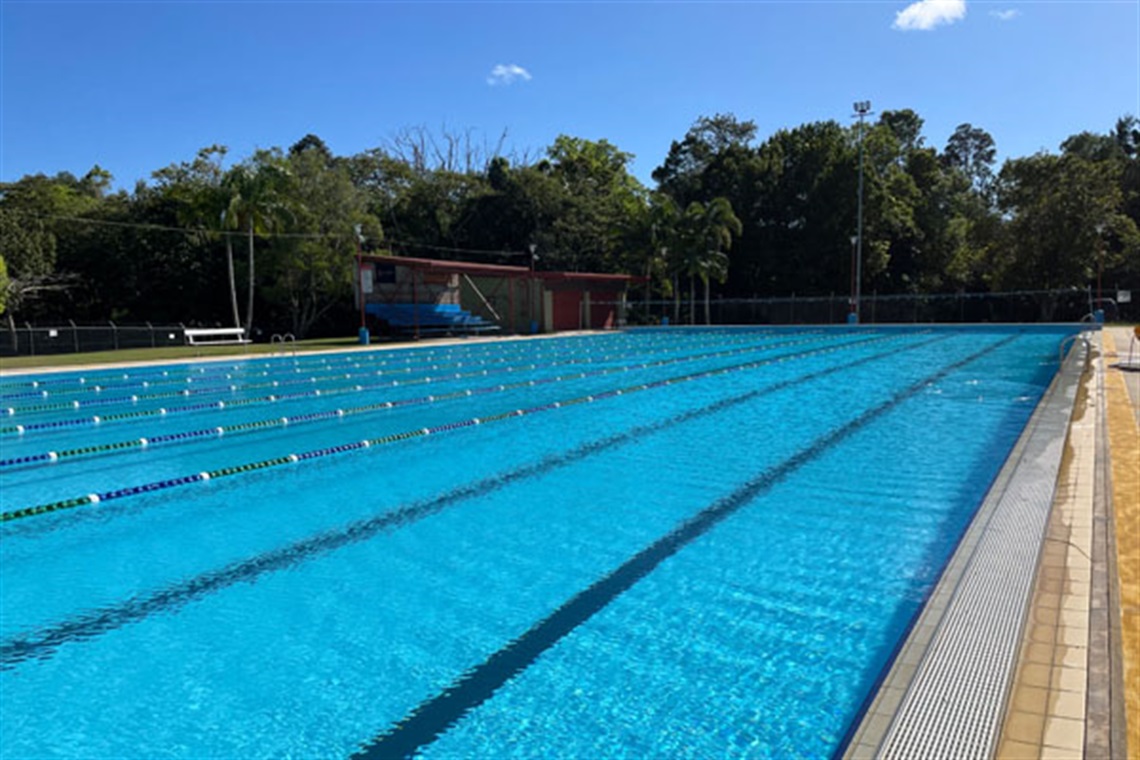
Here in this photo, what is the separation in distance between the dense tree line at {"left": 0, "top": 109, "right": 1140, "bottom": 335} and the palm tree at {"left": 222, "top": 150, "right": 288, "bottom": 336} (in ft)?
0.27

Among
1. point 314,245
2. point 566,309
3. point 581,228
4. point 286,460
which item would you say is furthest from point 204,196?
point 286,460

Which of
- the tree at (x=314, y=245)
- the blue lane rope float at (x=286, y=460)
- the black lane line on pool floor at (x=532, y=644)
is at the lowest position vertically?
the black lane line on pool floor at (x=532, y=644)

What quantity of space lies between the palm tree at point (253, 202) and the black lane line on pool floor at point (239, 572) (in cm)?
2544

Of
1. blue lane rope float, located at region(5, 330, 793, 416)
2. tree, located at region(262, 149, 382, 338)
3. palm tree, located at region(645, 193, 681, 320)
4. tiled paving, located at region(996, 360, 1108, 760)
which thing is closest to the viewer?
tiled paving, located at region(996, 360, 1108, 760)

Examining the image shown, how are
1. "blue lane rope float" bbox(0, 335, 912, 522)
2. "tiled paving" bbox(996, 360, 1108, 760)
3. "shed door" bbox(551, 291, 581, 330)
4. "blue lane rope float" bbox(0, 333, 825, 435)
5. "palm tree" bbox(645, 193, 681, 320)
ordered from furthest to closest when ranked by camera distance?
1. "palm tree" bbox(645, 193, 681, 320)
2. "shed door" bbox(551, 291, 581, 330)
3. "blue lane rope float" bbox(0, 333, 825, 435)
4. "blue lane rope float" bbox(0, 335, 912, 522)
5. "tiled paving" bbox(996, 360, 1108, 760)

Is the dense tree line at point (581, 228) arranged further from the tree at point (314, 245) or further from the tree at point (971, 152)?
the tree at point (971, 152)

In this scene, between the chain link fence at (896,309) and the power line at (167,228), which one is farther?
the chain link fence at (896,309)

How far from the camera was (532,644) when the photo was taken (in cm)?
360

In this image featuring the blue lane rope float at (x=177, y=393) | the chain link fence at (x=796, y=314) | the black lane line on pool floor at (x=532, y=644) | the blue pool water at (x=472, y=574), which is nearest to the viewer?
the black lane line on pool floor at (x=532, y=644)

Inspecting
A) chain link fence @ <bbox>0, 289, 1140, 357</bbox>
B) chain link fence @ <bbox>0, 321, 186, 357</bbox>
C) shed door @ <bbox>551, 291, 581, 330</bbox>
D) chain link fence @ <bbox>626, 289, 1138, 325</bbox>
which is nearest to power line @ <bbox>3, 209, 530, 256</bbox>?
chain link fence @ <bbox>0, 289, 1140, 357</bbox>

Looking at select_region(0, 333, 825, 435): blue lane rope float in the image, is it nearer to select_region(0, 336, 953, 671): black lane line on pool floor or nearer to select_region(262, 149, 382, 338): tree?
select_region(0, 336, 953, 671): black lane line on pool floor

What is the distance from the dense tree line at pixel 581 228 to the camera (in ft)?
101

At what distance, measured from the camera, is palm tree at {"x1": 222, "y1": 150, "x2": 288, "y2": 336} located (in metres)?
29.0

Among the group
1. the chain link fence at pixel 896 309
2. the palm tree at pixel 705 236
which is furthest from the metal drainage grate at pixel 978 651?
the palm tree at pixel 705 236
